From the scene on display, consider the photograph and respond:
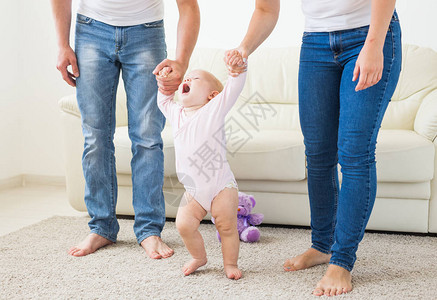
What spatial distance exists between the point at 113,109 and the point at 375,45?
99cm

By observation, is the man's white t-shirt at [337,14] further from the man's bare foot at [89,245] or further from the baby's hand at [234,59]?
the man's bare foot at [89,245]

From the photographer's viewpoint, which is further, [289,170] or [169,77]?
[289,170]

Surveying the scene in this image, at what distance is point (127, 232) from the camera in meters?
2.04

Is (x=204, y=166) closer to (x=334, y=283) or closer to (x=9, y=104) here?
(x=334, y=283)

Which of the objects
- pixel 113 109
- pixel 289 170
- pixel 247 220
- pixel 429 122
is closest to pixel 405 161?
pixel 429 122

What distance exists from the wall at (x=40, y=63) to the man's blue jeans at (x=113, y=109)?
1453 millimetres

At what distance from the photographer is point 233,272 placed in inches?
57.6

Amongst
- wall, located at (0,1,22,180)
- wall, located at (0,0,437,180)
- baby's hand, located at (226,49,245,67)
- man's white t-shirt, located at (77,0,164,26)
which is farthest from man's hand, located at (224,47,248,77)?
wall, located at (0,1,22,180)

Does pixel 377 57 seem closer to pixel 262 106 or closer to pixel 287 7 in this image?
pixel 262 106

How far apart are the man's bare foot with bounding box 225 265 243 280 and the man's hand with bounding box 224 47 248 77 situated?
0.60 meters

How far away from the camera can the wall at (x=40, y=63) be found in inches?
120

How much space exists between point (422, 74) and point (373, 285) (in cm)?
156

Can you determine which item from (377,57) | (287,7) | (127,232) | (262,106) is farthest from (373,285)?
(287,7)

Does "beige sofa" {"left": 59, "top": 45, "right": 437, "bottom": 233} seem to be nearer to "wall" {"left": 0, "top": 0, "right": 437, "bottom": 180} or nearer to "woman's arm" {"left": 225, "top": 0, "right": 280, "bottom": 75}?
"woman's arm" {"left": 225, "top": 0, "right": 280, "bottom": 75}
